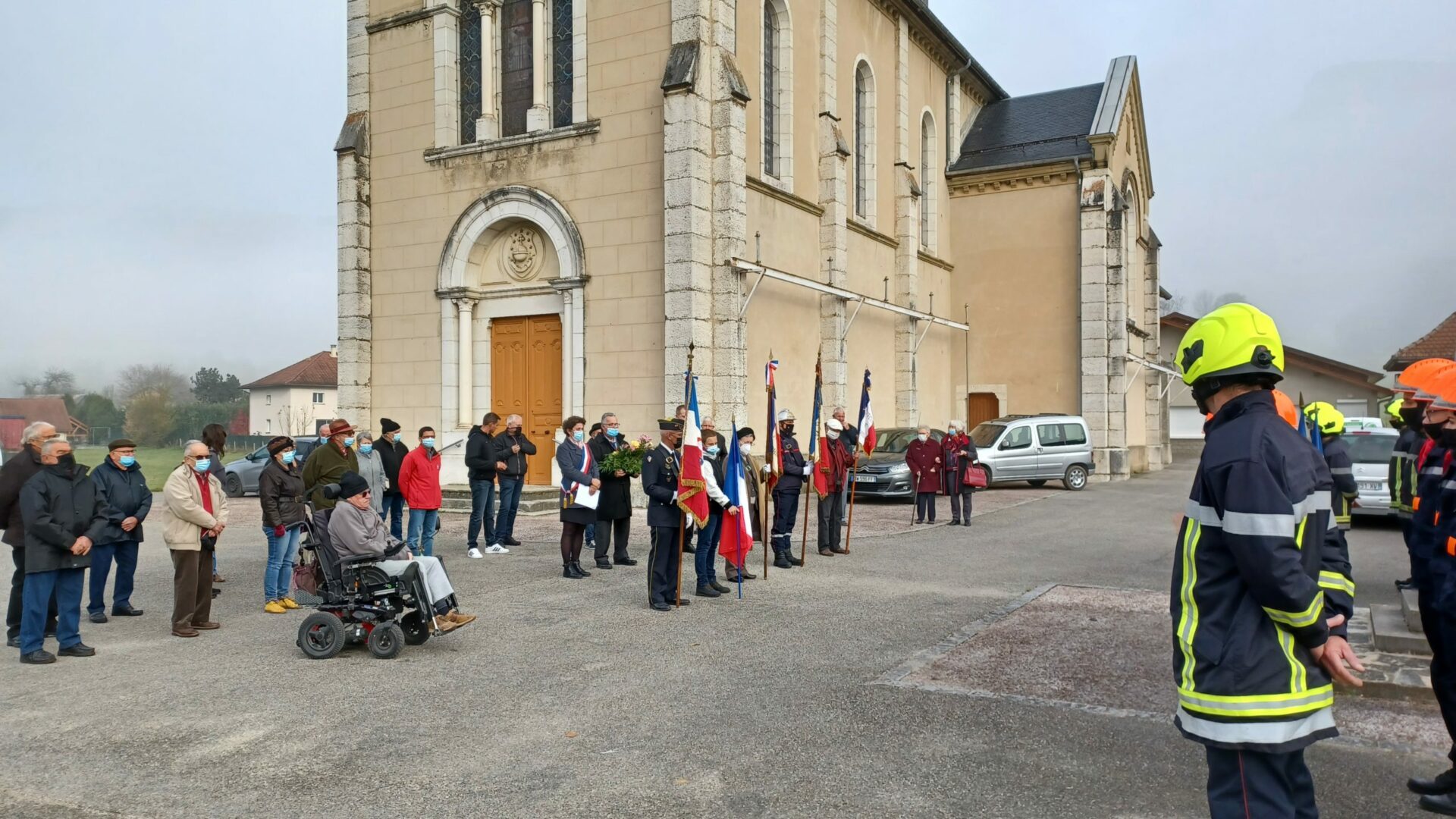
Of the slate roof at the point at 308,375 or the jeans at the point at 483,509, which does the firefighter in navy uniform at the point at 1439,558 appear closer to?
the jeans at the point at 483,509

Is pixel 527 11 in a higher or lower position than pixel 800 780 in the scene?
higher

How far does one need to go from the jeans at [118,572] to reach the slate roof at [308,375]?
42.3 m

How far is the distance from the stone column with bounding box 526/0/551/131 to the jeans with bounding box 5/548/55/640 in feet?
43.4

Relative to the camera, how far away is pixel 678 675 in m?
7.10

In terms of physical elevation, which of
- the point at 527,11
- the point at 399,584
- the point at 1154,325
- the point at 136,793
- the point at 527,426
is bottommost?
the point at 136,793

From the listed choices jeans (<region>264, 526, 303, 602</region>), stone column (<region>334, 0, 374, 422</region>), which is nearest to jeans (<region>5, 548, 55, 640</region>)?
jeans (<region>264, 526, 303, 602</region>)

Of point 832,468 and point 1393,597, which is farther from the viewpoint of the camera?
point 832,468

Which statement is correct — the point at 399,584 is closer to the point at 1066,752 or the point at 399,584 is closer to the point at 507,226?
the point at 1066,752

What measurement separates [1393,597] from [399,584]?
369 inches

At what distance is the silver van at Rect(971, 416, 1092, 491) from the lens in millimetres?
24141

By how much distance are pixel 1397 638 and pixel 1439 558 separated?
8.85 feet

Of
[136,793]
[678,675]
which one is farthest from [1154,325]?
[136,793]

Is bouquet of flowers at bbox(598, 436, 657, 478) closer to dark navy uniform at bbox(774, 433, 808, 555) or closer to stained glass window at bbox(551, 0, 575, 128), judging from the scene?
dark navy uniform at bbox(774, 433, 808, 555)

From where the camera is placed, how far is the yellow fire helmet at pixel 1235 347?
3.29 metres
